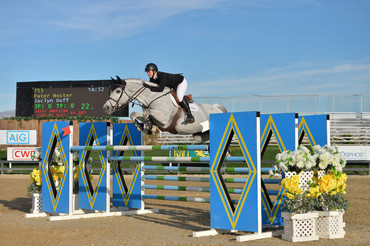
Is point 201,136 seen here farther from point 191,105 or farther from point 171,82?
point 171,82

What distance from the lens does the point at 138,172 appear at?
762cm

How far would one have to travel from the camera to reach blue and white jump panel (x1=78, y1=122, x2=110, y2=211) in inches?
293

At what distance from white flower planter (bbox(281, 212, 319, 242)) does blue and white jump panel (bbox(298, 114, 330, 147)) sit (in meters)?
1.25

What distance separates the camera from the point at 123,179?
7992 mm

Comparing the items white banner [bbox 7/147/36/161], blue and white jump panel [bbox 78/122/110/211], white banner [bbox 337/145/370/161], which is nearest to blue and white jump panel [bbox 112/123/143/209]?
blue and white jump panel [bbox 78/122/110/211]

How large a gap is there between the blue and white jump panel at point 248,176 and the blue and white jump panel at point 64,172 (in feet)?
8.55

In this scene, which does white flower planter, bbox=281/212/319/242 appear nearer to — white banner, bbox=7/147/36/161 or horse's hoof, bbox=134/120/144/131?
horse's hoof, bbox=134/120/144/131

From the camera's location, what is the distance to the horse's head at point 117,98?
7000 mm

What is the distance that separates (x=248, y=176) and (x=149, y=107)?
2220mm

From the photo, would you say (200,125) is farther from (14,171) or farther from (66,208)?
(14,171)

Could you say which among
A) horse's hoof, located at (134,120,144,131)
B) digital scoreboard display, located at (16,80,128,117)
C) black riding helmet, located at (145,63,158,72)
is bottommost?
horse's hoof, located at (134,120,144,131)

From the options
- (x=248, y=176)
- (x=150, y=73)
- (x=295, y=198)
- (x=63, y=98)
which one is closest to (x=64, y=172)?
(x=150, y=73)

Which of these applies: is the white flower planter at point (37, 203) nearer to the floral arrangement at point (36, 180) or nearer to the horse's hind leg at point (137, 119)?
the floral arrangement at point (36, 180)

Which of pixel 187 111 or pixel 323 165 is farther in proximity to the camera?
pixel 187 111
